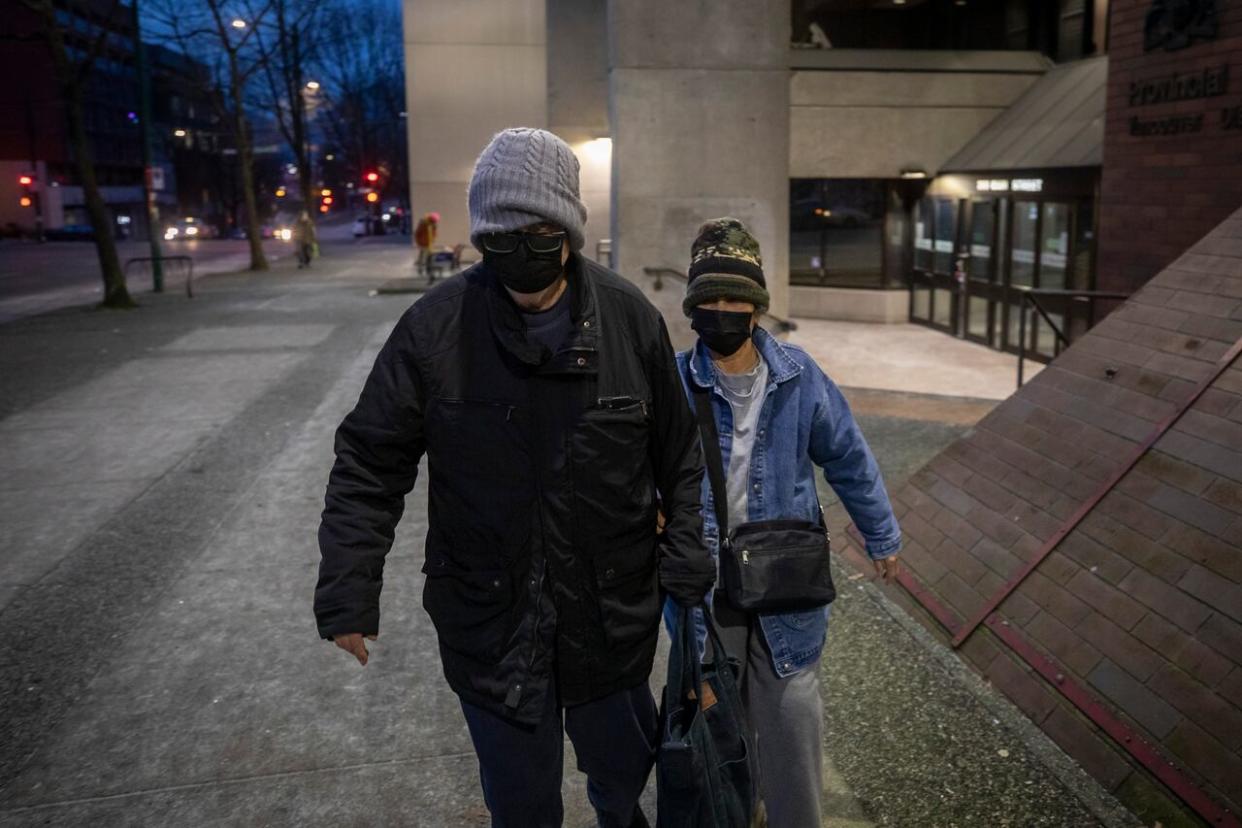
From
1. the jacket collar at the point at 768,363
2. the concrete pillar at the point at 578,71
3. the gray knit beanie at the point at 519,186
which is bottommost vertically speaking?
the jacket collar at the point at 768,363

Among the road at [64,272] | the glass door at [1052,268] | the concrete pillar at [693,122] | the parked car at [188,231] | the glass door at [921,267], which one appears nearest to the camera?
the concrete pillar at [693,122]

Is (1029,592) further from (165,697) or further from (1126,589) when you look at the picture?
(165,697)

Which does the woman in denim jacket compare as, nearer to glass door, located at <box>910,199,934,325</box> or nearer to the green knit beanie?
the green knit beanie

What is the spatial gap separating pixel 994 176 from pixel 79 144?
16046 millimetres

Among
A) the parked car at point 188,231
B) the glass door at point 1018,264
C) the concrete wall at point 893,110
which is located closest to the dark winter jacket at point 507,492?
the glass door at point 1018,264

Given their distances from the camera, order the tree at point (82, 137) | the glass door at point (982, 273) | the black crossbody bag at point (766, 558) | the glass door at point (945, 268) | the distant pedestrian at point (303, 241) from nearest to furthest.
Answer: the black crossbody bag at point (766, 558) < the glass door at point (982, 273) < the glass door at point (945, 268) < the tree at point (82, 137) < the distant pedestrian at point (303, 241)

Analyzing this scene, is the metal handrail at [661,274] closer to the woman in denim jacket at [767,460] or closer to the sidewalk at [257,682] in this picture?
the sidewalk at [257,682]

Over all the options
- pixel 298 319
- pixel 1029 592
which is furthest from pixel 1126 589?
pixel 298 319

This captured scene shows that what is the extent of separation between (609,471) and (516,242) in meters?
0.58

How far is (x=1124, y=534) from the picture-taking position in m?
4.39

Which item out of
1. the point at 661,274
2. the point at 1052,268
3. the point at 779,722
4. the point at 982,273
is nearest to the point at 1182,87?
the point at 1052,268

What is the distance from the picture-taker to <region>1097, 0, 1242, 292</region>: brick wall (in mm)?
8852

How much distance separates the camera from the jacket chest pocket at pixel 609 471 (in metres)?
2.59

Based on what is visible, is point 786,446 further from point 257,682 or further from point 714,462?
point 257,682
